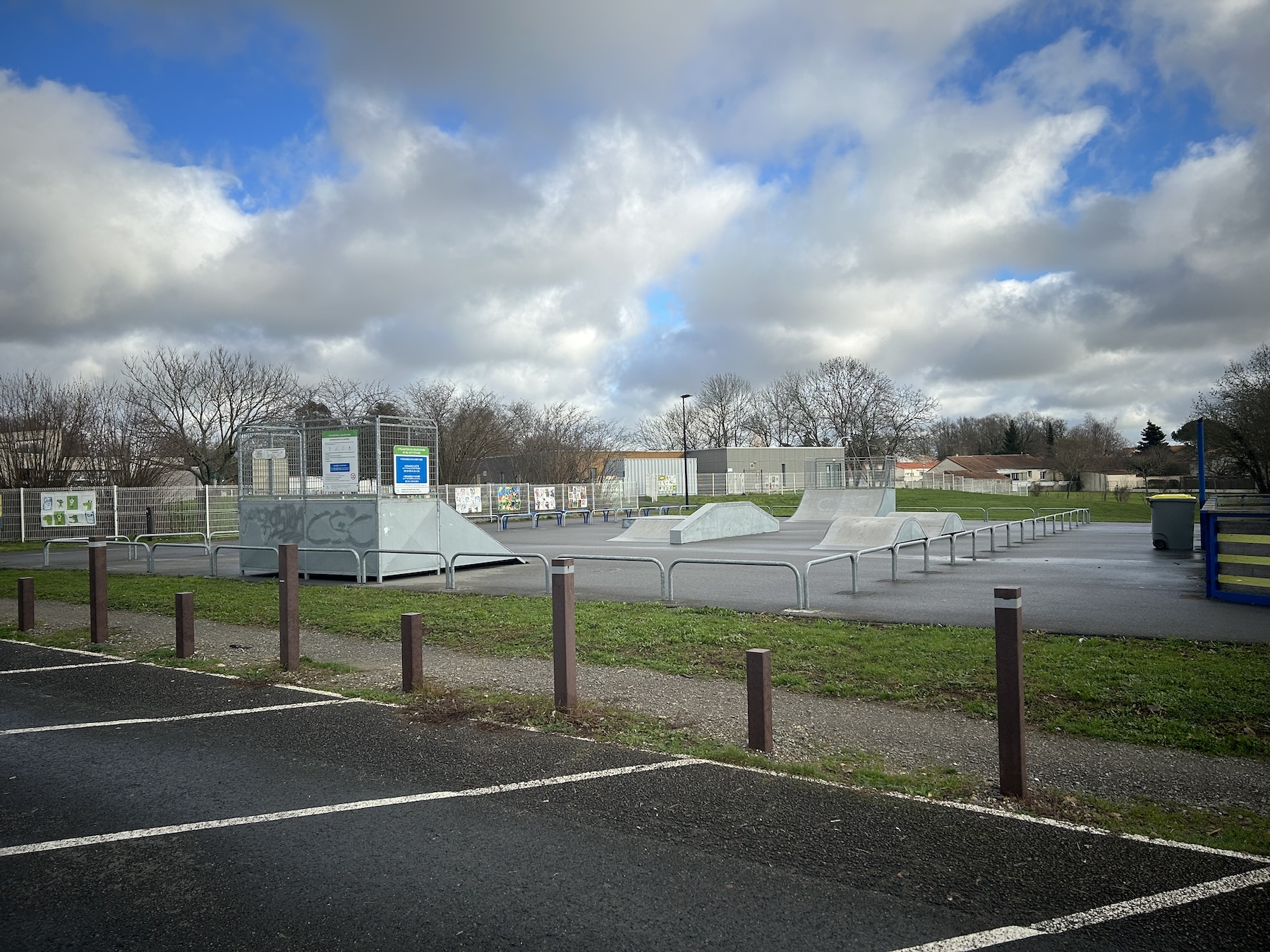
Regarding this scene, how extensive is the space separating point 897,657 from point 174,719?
616 centimetres

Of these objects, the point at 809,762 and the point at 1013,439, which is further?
the point at 1013,439

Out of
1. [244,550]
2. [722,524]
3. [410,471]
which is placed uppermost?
[410,471]

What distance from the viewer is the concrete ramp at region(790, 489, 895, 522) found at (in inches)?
1339

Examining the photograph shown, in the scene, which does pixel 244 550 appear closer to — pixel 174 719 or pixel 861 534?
pixel 174 719

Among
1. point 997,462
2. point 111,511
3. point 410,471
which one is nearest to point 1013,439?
point 997,462

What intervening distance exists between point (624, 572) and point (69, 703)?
1060 cm

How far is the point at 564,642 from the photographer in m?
6.45

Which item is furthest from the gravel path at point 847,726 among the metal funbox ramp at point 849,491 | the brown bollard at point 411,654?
the metal funbox ramp at point 849,491

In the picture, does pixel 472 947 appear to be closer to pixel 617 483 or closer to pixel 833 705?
pixel 833 705

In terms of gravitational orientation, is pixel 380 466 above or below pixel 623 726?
above

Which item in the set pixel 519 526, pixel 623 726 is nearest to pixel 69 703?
pixel 623 726

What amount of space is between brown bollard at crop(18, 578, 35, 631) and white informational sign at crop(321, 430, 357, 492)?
17.4ft

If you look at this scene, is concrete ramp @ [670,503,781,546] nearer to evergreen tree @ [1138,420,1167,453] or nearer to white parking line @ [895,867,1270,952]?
white parking line @ [895,867,1270,952]

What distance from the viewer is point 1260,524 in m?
11.3
